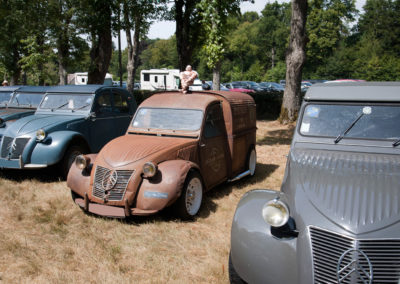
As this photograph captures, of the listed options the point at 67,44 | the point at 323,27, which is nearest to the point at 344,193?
the point at 67,44

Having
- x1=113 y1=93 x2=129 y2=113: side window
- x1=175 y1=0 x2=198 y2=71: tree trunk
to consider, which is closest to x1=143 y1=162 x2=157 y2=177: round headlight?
x1=113 y1=93 x2=129 y2=113: side window

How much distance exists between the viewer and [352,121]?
13.1 feet

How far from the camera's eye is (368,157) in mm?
3607

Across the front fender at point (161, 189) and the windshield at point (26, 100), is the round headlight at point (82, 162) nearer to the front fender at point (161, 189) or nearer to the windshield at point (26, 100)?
the front fender at point (161, 189)

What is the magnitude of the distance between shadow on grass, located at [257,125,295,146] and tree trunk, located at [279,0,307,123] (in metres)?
1.08

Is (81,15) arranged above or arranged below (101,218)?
above

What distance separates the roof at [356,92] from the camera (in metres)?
4.01

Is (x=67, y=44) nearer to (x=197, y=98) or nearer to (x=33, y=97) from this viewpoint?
(x=33, y=97)

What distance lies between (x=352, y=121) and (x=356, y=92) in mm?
396

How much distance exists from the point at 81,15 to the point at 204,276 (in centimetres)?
1565

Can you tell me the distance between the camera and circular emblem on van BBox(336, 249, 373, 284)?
8.48ft

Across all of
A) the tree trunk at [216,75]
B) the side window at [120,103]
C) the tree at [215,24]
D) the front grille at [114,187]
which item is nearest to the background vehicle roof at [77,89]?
the side window at [120,103]

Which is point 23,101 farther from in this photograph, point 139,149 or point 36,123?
point 139,149

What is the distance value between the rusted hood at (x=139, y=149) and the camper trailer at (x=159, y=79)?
28.4 metres
